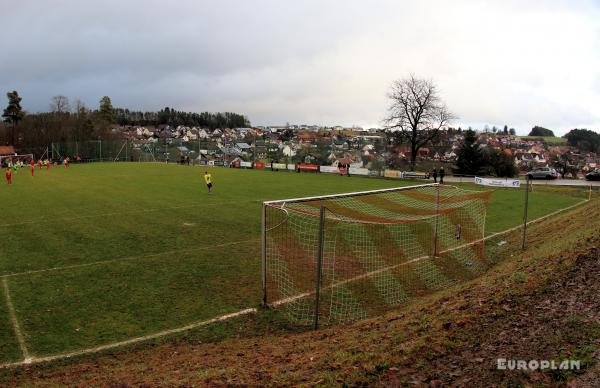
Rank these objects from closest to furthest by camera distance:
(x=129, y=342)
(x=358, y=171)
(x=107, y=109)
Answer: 1. (x=129, y=342)
2. (x=358, y=171)
3. (x=107, y=109)

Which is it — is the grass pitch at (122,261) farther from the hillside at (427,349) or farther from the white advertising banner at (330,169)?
the white advertising banner at (330,169)

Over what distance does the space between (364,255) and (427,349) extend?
857 cm

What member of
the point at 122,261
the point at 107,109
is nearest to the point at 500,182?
the point at 122,261

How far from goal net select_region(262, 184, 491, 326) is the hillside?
182 cm

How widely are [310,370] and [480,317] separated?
254cm

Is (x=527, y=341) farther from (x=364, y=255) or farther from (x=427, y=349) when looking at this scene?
(x=364, y=255)

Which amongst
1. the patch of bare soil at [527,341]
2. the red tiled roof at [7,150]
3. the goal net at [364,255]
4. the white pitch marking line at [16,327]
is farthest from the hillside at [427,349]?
the red tiled roof at [7,150]

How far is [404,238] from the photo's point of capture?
16.0m

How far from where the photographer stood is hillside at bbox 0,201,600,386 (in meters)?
5.05

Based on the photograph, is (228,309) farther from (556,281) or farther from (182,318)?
(556,281)

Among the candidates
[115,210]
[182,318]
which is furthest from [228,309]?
[115,210]

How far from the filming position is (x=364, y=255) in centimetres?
1411

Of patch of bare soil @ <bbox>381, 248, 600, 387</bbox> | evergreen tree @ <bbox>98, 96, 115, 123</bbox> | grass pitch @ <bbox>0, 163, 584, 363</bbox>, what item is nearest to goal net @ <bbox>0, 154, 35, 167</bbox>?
evergreen tree @ <bbox>98, 96, 115, 123</bbox>

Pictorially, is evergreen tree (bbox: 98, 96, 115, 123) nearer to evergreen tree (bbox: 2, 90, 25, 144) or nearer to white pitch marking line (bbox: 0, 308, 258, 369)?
evergreen tree (bbox: 2, 90, 25, 144)
